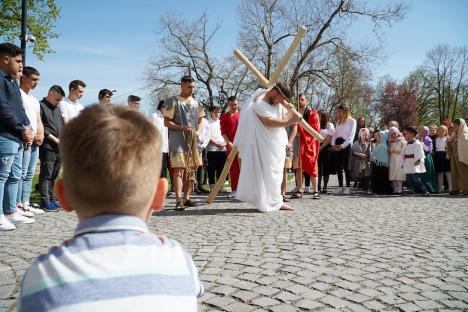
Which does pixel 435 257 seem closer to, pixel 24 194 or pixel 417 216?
pixel 417 216

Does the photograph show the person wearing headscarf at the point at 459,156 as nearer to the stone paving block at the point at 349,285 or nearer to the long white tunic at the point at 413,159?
the long white tunic at the point at 413,159

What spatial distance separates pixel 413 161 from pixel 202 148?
510 centimetres

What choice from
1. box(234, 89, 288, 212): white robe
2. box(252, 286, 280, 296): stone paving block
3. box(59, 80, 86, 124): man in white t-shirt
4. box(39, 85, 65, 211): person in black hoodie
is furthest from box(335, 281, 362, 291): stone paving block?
box(59, 80, 86, 124): man in white t-shirt

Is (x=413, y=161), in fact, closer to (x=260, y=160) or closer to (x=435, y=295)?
(x=260, y=160)

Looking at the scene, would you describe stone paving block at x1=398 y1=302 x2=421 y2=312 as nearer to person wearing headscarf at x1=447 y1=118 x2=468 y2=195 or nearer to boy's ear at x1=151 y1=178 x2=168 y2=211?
boy's ear at x1=151 y1=178 x2=168 y2=211

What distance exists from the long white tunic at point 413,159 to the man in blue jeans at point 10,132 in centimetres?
829

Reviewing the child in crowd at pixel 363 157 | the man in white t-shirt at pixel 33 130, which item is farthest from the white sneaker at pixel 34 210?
the child in crowd at pixel 363 157

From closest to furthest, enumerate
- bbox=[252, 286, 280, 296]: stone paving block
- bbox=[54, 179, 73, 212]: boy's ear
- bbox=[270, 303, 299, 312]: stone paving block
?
bbox=[54, 179, 73, 212]: boy's ear → bbox=[270, 303, 299, 312]: stone paving block → bbox=[252, 286, 280, 296]: stone paving block

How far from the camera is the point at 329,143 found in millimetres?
10531

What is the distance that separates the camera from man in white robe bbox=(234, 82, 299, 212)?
21.6ft

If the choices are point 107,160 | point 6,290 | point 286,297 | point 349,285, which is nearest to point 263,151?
point 349,285

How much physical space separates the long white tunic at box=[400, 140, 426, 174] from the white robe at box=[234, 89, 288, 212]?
4.82m

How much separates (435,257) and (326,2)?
25.3 meters

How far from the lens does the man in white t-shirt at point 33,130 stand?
607cm
